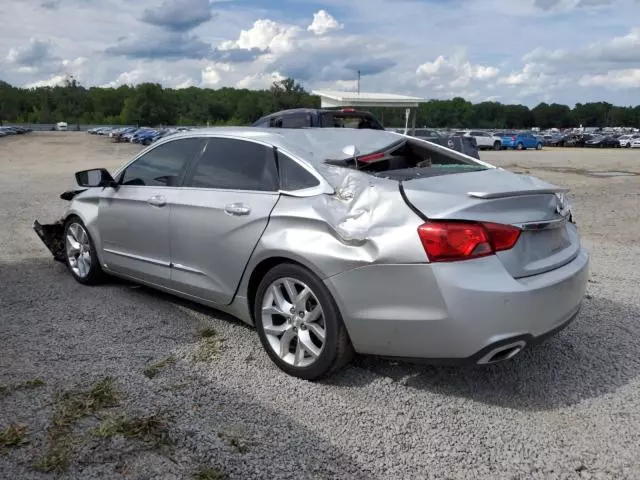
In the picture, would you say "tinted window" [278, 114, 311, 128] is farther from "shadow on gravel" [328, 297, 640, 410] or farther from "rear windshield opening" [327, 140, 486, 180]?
"shadow on gravel" [328, 297, 640, 410]

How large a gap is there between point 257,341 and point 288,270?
0.92 m

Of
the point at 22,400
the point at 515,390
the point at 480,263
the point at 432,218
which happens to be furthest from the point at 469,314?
the point at 22,400

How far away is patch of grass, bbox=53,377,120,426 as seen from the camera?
3.11 m

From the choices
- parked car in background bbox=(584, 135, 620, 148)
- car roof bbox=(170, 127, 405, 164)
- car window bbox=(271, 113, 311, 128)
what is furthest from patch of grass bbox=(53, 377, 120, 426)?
parked car in background bbox=(584, 135, 620, 148)

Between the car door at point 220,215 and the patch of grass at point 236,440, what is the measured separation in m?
1.19

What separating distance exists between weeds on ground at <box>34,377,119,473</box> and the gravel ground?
0.02 metres

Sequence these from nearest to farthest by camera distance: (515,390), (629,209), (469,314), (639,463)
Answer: (639,463)
(469,314)
(515,390)
(629,209)

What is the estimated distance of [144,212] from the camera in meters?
4.78

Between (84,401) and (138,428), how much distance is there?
0.48 meters

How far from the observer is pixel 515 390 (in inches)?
140

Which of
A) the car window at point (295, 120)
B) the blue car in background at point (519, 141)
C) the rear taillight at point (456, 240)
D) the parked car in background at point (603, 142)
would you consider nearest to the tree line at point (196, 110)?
the parked car in background at point (603, 142)

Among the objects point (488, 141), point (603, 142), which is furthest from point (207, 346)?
point (603, 142)

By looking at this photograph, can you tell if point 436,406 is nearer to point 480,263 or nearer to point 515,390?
point 515,390

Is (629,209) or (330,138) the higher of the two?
(330,138)
